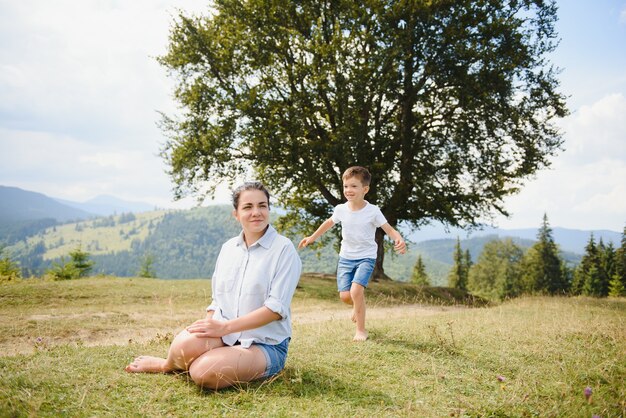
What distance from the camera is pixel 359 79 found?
17.9 metres

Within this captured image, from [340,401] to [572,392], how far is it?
8.71 ft

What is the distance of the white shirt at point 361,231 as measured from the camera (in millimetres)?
7227

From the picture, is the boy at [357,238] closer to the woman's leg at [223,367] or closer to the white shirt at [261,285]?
the white shirt at [261,285]


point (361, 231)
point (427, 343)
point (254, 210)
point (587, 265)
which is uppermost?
point (254, 210)

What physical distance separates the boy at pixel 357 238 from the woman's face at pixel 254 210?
274 centimetres

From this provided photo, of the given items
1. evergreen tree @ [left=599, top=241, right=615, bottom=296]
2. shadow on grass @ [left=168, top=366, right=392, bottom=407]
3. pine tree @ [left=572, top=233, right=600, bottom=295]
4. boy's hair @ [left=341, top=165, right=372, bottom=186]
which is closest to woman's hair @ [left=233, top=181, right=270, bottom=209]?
shadow on grass @ [left=168, top=366, right=392, bottom=407]

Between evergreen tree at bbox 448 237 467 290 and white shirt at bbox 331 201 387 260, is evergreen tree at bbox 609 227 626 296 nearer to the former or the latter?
evergreen tree at bbox 448 237 467 290

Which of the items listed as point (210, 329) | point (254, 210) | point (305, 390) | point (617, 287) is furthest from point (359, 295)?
point (617, 287)

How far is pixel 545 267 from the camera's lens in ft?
198

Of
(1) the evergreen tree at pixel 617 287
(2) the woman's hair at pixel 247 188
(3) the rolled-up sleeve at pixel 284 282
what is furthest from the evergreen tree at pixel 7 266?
(1) the evergreen tree at pixel 617 287

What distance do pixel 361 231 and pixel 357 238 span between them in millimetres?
150

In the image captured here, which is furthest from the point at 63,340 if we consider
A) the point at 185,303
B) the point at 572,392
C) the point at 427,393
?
the point at 572,392

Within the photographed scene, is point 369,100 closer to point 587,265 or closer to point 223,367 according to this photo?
point 223,367

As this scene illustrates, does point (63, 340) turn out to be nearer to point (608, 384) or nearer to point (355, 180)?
point (355, 180)
